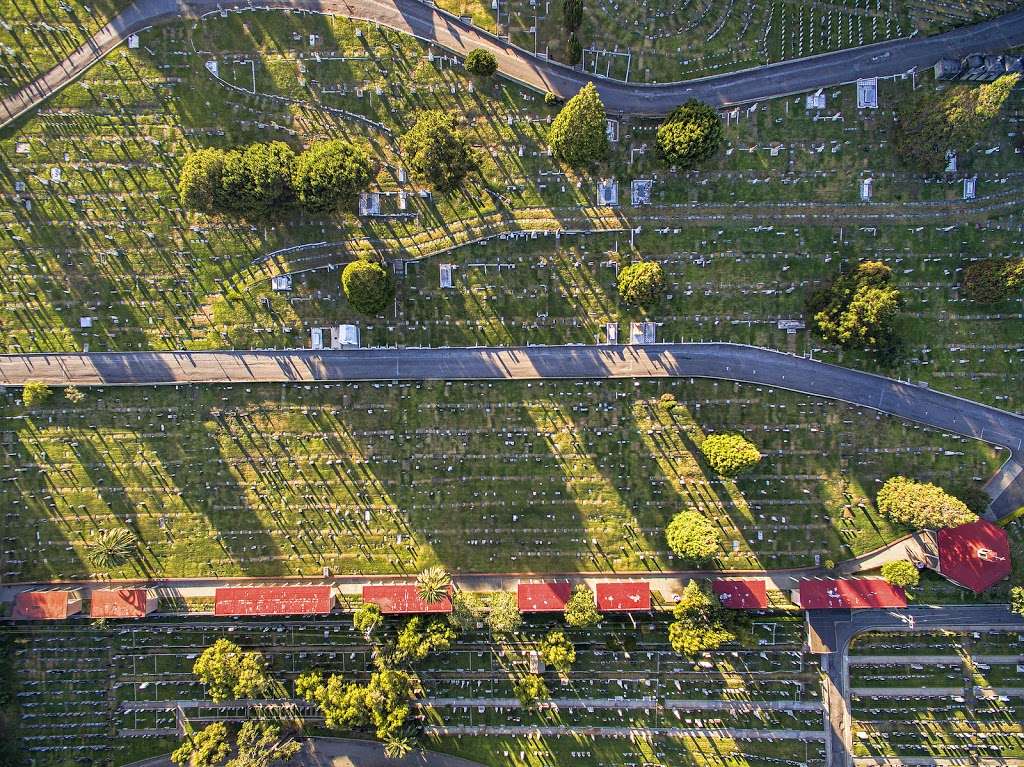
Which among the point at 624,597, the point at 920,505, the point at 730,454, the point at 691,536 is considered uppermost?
the point at 730,454

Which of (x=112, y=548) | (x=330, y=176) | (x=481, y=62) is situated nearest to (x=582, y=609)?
(x=112, y=548)

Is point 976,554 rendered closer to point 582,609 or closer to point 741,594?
point 741,594

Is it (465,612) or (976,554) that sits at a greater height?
(976,554)

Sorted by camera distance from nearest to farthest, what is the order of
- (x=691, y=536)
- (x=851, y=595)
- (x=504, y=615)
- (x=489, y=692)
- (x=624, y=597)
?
(x=691, y=536) < (x=504, y=615) < (x=851, y=595) < (x=624, y=597) < (x=489, y=692)

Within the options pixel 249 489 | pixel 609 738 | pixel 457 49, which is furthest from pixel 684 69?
pixel 609 738

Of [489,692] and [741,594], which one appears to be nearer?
[741,594]
